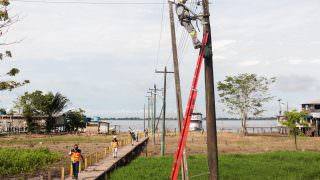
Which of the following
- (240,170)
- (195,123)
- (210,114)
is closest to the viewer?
(210,114)

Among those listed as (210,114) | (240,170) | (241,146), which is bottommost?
(240,170)

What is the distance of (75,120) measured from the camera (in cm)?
9119

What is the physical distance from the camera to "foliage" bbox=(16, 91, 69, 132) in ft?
261

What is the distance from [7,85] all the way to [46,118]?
62211 mm

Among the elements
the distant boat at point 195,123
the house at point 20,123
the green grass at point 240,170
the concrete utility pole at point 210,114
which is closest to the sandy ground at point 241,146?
the green grass at point 240,170

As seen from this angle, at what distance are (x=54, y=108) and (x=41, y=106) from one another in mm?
2985

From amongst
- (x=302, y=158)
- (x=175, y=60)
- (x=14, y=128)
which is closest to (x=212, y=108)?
(x=175, y=60)

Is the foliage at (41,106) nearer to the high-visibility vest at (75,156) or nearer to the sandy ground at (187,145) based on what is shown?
the sandy ground at (187,145)

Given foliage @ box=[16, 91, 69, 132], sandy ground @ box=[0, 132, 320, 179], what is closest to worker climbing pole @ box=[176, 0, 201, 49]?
sandy ground @ box=[0, 132, 320, 179]

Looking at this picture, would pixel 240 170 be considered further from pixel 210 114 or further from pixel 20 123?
pixel 20 123

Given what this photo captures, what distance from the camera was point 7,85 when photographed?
21984mm

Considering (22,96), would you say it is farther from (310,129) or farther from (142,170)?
(142,170)

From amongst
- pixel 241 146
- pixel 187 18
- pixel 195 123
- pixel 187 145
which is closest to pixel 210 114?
pixel 187 18

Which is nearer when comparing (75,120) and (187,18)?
(187,18)
